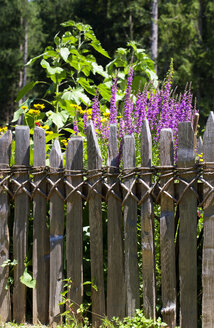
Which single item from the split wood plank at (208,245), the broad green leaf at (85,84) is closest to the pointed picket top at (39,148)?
the split wood plank at (208,245)

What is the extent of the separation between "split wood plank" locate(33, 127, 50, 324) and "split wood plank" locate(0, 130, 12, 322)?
22 cm

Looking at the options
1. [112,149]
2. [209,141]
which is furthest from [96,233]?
[209,141]

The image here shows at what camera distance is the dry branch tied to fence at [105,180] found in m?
2.45

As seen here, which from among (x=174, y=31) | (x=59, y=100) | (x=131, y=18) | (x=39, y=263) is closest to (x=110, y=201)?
(x=39, y=263)

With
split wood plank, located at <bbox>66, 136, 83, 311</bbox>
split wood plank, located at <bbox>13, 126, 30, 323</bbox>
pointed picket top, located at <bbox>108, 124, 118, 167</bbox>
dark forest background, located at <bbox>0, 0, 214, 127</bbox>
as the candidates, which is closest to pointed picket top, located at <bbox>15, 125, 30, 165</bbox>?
split wood plank, located at <bbox>13, 126, 30, 323</bbox>

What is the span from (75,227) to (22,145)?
639mm

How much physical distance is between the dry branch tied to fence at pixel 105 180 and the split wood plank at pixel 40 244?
32mm

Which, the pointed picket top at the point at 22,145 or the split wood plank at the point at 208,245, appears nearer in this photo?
the split wood plank at the point at 208,245

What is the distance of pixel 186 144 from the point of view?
8.07 ft

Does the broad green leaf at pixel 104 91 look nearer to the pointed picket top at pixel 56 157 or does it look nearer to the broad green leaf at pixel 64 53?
the broad green leaf at pixel 64 53

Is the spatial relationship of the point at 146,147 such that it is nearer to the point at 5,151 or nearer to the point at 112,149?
the point at 112,149

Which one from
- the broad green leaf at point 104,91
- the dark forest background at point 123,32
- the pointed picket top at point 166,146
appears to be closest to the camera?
the pointed picket top at point 166,146

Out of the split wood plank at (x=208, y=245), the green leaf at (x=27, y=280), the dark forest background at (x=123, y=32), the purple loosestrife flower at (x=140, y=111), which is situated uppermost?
the dark forest background at (x=123, y=32)

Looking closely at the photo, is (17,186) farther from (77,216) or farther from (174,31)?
(174,31)
